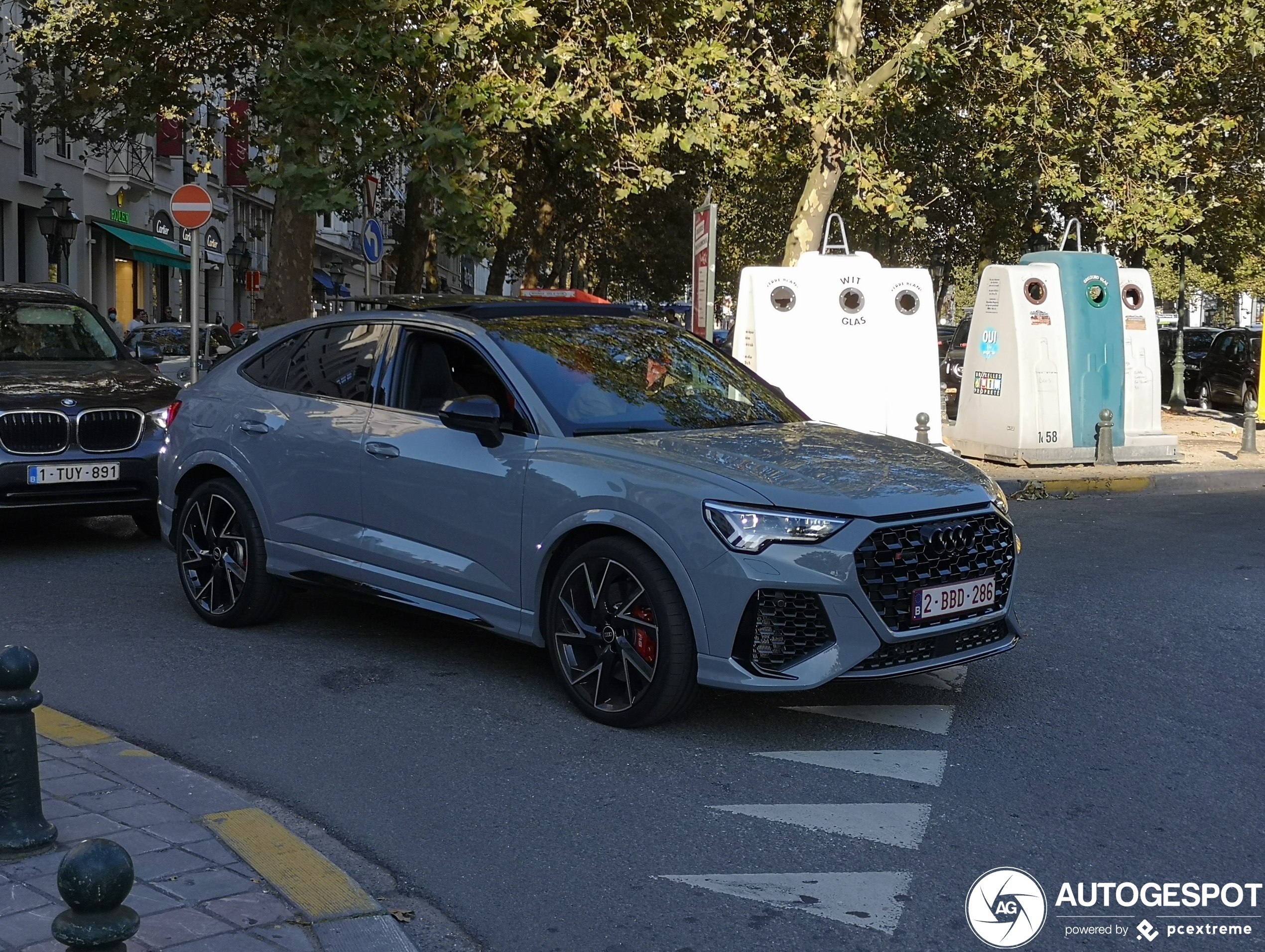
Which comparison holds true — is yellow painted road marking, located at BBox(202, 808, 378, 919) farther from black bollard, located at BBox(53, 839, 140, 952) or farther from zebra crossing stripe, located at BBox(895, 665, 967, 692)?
zebra crossing stripe, located at BBox(895, 665, 967, 692)

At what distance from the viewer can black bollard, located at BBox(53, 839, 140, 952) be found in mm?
2688

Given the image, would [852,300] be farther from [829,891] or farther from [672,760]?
[829,891]

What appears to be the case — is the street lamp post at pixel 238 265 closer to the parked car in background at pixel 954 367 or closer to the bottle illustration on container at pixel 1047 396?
the parked car in background at pixel 954 367

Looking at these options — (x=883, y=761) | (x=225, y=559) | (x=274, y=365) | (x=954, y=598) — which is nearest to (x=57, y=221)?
(x=274, y=365)

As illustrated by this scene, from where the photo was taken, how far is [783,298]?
15.2 meters

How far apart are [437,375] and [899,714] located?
2.48 meters

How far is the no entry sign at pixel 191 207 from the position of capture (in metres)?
17.8

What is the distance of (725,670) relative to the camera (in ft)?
17.7

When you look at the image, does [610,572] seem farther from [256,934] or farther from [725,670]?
[256,934]

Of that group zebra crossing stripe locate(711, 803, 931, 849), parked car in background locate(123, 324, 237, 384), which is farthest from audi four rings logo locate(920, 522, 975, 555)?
parked car in background locate(123, 324, 237, 384)

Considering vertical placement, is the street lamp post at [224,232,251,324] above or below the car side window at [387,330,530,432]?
above

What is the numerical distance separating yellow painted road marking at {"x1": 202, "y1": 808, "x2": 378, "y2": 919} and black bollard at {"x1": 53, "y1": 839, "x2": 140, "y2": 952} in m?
1.12

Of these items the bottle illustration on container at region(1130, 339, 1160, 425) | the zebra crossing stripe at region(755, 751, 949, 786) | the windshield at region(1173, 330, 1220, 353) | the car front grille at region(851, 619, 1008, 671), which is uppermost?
the windshield at region(1173, 330, 1220, 353)

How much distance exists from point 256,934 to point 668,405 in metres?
3.36
